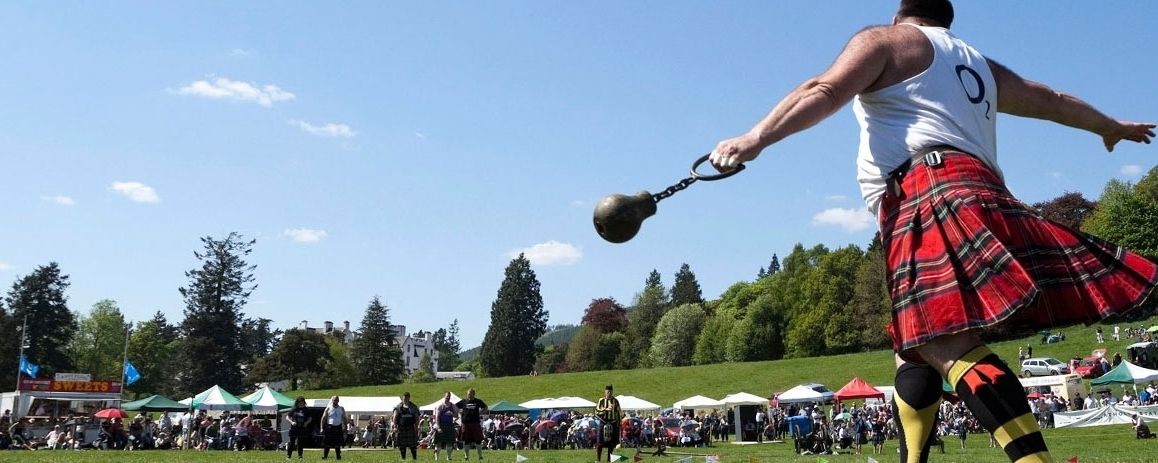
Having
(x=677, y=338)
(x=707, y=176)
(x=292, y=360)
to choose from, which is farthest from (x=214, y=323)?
(x=707, y=176)

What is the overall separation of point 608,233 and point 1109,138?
2.14 m

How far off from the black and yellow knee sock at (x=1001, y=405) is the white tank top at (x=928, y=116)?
0.65 m

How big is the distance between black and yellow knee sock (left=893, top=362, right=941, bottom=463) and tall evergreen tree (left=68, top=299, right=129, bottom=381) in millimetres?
105172

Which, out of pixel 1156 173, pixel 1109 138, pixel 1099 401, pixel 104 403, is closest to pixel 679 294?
pixel 1156 173

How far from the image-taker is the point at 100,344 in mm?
96250

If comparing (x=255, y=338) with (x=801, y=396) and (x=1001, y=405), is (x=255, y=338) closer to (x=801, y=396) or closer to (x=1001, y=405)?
(x=801, y=396)

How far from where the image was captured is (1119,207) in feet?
216

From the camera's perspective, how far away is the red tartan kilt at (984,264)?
2.46 m

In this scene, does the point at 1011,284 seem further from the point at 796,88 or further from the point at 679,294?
the point at 679,294

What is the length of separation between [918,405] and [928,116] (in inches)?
39.5

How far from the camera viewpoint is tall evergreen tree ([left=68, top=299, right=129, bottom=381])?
94.7 meters

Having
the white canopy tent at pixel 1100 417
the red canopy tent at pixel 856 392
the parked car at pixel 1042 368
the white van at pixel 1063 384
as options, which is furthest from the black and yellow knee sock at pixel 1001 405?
the parked car at pixel 1042 368

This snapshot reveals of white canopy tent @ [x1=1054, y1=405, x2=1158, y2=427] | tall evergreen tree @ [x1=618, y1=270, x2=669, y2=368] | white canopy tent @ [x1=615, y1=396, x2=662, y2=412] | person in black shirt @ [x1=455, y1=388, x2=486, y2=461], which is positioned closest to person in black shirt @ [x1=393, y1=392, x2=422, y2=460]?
person in black shirt @ [x1=455, y1=388, x2=486, y2=461]

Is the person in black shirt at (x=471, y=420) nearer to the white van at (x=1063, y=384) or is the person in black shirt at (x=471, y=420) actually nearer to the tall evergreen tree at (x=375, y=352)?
the white van at (x=1063, y=384)
